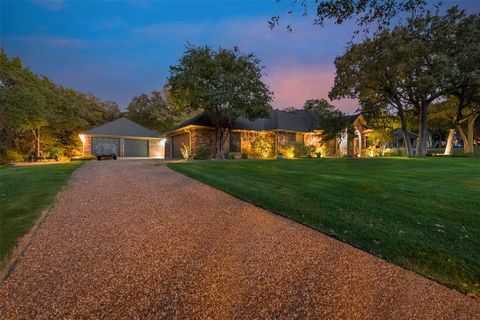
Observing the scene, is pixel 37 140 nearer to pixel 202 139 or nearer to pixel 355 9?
pixel 202 139

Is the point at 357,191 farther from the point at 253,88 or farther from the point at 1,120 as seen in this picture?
the point at 1,120

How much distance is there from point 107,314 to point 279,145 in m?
23.7

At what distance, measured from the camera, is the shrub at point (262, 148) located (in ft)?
79.3

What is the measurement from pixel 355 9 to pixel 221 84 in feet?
53.9

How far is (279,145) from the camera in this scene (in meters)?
25.1

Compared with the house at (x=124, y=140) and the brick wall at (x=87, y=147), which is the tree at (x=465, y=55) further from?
the brick wall at (x=87, y=147)

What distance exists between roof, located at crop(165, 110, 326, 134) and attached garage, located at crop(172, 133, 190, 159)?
3.08 feet

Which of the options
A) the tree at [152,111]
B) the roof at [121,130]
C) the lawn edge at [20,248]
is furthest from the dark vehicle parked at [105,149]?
the lawn edge at [20,248]

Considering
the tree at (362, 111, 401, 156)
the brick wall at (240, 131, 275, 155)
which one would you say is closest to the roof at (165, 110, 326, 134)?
the brick wall at (240, 131, 275, 155)

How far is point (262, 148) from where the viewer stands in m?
24.2

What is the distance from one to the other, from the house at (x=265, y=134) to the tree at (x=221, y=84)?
2110 millimetres

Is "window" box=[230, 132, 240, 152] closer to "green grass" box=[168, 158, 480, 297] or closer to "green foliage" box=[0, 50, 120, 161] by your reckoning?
"green grass" box=[168, 158, 480, 297]

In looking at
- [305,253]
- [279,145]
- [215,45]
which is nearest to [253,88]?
[215,45]

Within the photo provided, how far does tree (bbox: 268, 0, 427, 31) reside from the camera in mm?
4500
